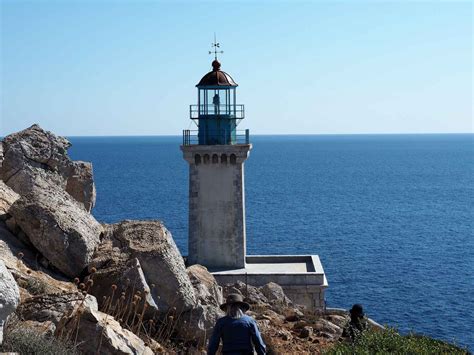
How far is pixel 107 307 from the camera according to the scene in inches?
404

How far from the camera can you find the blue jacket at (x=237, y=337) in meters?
7.59

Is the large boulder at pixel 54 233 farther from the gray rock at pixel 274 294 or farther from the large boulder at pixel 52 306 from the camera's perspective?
the gray rock at pixel 274 294

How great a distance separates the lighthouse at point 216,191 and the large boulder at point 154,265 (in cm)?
1477

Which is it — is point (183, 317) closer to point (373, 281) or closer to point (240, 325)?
point (240, 325)

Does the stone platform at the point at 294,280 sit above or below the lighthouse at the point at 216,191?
below

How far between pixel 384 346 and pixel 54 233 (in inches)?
196

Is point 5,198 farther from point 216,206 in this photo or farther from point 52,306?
point 216,206

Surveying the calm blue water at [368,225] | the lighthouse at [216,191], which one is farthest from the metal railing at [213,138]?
the calm blue water at [368,225]

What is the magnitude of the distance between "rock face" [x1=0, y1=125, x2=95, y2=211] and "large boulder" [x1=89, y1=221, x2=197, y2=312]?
2584mm

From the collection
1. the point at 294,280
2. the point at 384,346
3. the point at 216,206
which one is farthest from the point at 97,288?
the point at 216,206

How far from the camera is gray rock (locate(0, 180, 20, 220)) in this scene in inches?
464

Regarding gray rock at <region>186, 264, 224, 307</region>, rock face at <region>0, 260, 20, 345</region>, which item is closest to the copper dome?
gray rock at <region>186, 264, 224, 307</region>

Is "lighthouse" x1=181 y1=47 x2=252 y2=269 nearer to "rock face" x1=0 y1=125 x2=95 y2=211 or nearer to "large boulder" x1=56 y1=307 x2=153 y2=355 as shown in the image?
"rock face" x1=0 y1=125 x2=95 y2=211

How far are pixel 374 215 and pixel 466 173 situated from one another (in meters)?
61.6
